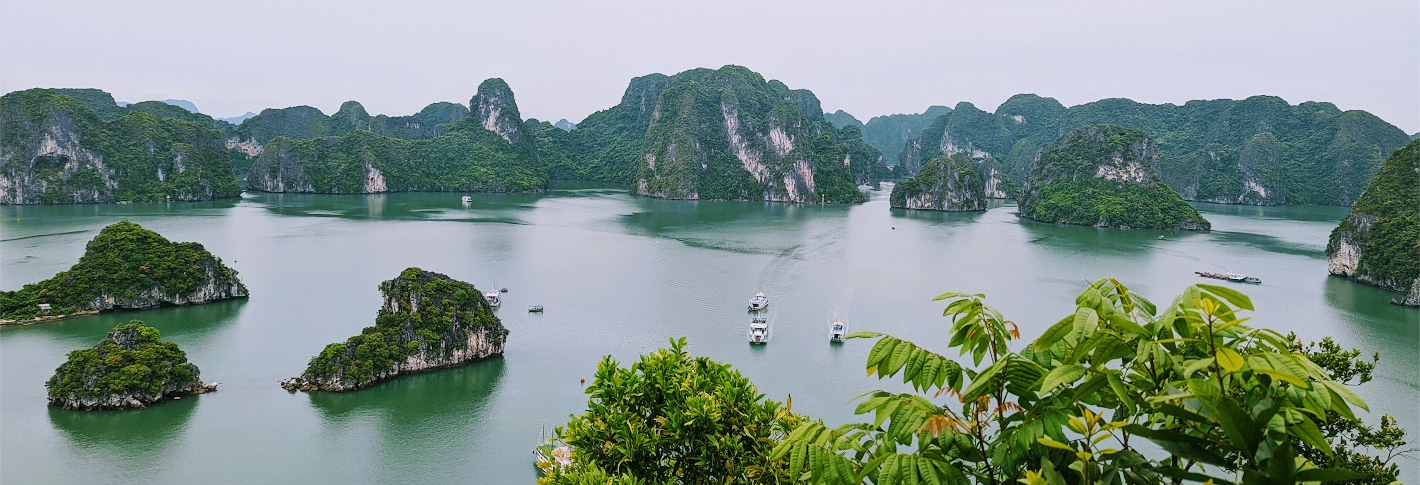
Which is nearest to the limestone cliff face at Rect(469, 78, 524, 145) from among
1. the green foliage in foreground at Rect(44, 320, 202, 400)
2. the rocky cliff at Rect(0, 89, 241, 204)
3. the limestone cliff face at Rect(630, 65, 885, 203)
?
the limestone cliff face at Rect(630, 65, 885, 203)

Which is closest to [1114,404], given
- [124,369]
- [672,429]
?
[672,429]

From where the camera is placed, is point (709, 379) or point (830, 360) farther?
point (830, 360)

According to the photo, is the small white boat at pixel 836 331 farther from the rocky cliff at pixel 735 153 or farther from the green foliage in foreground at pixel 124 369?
the rocky cliff at pixel 735 153

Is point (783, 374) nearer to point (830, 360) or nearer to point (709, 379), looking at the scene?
point (830, 360)

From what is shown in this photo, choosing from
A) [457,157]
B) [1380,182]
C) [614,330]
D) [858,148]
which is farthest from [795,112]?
[614,330]

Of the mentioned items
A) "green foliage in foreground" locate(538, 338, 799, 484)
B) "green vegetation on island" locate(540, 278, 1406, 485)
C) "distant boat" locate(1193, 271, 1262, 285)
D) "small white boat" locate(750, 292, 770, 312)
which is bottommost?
"small white boat" locate(750, 292, 770, 312)

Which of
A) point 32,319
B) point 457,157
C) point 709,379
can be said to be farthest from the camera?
point 457,157

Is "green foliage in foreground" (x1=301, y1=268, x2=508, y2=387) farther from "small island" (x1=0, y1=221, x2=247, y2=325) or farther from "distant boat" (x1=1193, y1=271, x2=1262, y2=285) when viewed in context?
"distant boat" (x1=1193, y1=271, x2=1262, y2=285)
